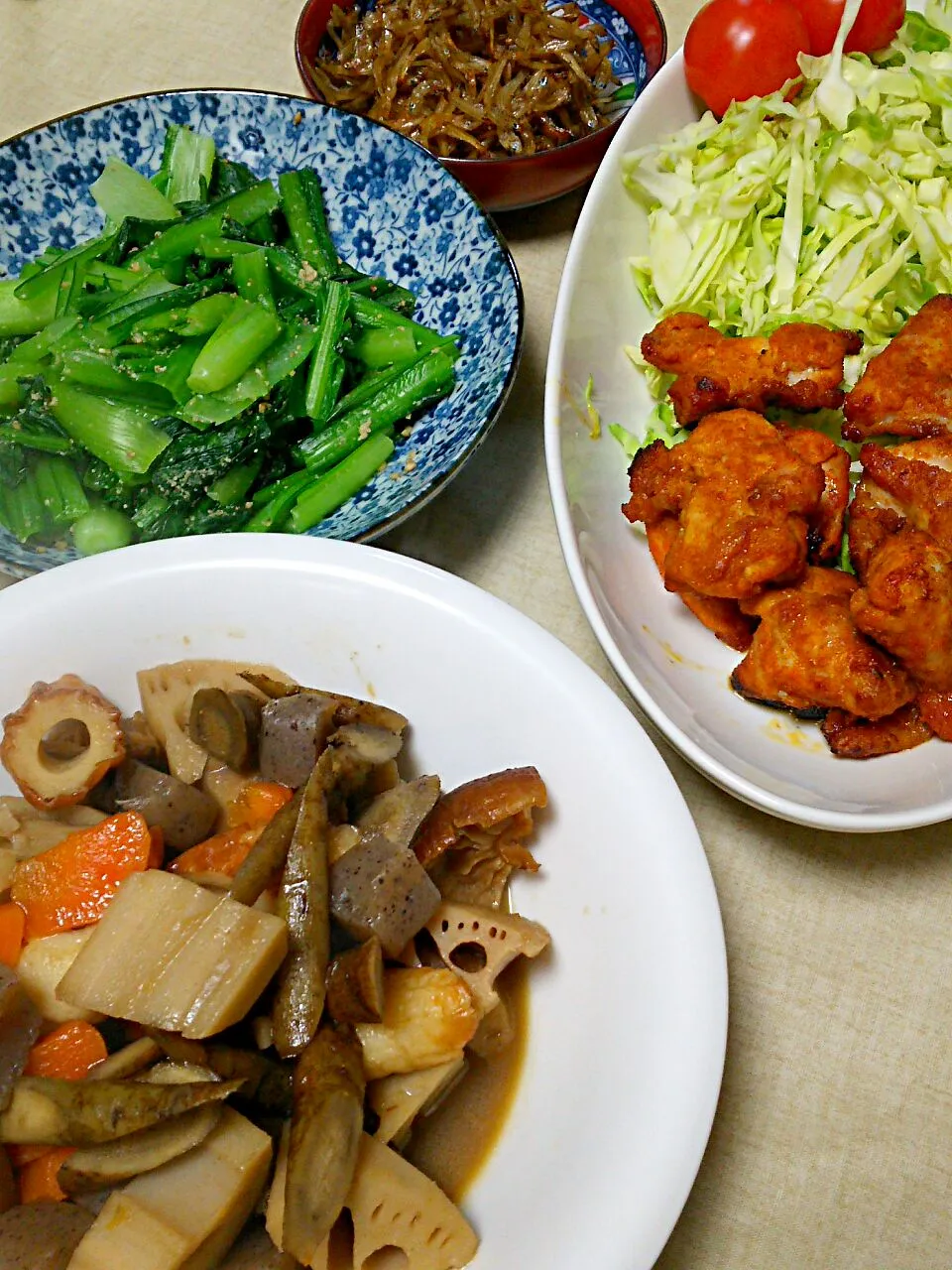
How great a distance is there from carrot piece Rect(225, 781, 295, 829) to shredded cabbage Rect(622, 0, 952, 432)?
107 centimetres

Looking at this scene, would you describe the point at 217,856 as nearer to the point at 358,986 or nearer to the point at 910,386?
the point at 358,986

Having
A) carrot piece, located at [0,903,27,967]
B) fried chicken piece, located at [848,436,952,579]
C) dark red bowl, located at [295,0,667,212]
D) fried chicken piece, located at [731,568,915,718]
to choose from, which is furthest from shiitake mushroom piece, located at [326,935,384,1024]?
dark red bowl, located at [295,0,667,212]

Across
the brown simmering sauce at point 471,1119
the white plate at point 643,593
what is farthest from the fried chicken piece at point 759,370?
the brown simmering sauce at point 471,1119

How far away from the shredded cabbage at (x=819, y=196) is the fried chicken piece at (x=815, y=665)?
561mm

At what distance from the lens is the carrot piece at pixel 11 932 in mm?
1363

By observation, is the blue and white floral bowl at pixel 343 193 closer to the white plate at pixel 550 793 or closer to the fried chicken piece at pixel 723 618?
the white plate at pixel 550 793

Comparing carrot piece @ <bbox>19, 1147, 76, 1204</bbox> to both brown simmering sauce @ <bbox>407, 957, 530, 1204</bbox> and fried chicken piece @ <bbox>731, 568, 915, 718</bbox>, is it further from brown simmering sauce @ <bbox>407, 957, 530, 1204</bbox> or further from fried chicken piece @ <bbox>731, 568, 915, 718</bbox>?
fried chicken piece @ <bbox>731, 568, 915, 718</bbox>

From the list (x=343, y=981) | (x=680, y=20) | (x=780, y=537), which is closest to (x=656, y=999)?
(x=343, y=981)

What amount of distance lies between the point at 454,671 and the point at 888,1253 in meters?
1.03

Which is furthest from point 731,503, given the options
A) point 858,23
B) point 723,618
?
point 858,23

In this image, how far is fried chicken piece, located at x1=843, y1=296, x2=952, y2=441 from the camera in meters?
1.81

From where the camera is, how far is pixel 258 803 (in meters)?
1.53

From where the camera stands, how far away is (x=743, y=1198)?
1.49 m

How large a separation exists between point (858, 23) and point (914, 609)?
1.32 m
